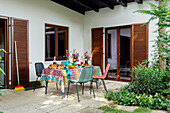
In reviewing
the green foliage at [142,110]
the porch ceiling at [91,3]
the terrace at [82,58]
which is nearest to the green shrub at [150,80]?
the terrace at [82,58]

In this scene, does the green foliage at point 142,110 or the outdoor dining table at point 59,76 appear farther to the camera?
the outdoor dining table at point 59,76

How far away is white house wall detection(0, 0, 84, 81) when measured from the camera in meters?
5.22

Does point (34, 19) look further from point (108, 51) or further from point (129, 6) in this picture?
point (129, 6)

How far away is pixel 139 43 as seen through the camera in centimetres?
602

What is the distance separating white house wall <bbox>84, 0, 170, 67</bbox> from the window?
1.13 m

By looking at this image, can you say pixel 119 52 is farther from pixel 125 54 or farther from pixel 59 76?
pixel 59 76

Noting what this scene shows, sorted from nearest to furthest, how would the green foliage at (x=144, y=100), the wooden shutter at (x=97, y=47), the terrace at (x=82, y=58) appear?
the green foliage at (x=144, y=100) < the terrace at (x=82, y=58) < the wooden shutter at (x=97, y=47)

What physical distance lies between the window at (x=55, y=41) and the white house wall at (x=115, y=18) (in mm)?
1133

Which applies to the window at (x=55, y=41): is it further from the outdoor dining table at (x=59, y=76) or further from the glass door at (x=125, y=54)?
the glass door at (x=125, y=54)

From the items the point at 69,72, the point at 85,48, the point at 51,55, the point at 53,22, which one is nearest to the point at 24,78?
the point at 51,55

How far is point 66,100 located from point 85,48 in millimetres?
4025

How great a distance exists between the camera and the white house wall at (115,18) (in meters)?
Result: 5.95

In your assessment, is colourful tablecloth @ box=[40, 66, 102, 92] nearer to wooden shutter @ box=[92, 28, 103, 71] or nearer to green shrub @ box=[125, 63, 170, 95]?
green shrub @ box=[125, 63, 170, 95]

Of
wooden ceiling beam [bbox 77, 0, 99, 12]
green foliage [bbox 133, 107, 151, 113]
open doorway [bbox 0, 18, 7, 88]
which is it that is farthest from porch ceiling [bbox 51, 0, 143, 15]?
green foliage [bbox 133, 107, 151, 113]
